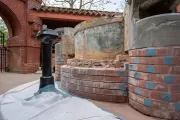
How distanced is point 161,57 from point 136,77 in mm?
438

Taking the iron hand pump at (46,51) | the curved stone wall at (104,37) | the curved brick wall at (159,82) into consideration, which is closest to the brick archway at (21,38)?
the iron hand pump at (46,51)

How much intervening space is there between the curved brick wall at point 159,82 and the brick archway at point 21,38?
26.8ft

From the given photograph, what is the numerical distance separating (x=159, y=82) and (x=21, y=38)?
872 centimetres

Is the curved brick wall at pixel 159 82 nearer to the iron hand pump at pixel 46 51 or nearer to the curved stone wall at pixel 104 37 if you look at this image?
the curved stone wall at pixel 104 37

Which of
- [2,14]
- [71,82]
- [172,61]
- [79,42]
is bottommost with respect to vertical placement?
[71,82]

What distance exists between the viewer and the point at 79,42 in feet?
11.6

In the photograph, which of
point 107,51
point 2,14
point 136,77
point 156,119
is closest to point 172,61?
point 136,77

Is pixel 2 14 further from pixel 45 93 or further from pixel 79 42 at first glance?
pixel 45 93

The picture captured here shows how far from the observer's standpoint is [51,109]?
6.92 feet

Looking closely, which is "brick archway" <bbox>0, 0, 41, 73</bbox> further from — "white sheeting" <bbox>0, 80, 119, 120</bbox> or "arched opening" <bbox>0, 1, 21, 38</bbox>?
"white sheeting" <bbox>0, 80, 119, 120</bbox>

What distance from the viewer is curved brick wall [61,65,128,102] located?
262cm

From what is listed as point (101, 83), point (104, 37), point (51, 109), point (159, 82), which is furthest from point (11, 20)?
point (159, 82)

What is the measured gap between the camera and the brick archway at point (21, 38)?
934 centimetres

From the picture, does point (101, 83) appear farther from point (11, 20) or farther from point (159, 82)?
point (11, 20)
